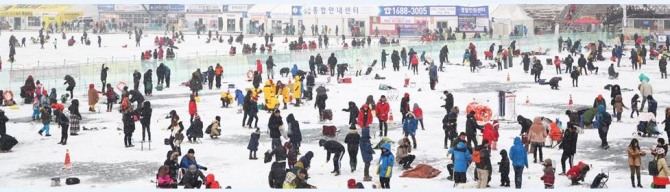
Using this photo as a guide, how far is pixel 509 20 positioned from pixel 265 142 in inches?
1974

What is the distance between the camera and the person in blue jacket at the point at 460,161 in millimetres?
17203

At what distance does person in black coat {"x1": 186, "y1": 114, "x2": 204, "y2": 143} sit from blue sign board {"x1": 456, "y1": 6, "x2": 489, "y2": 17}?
5249cm

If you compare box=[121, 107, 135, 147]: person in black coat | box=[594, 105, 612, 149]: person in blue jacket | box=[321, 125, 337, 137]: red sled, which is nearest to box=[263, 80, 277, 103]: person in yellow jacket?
box=[321, 125, 337, 137]: red sled

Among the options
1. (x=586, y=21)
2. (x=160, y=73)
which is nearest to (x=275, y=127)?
(x=160, y=73)

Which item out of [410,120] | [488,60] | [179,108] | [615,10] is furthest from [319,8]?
[410,120]

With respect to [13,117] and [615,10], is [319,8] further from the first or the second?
[13,117]

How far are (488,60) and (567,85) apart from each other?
14867mm

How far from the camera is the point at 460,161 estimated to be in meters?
17.3

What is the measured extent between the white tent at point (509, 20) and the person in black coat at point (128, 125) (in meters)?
51.2

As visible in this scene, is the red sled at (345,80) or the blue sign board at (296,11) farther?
the blue sign board at (296,11)

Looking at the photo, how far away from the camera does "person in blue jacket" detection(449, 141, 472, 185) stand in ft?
56.4

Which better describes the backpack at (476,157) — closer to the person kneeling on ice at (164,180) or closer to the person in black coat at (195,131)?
the person kneeling on ice at (164,180)

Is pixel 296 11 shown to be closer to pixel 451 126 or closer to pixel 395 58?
pixel 395 58

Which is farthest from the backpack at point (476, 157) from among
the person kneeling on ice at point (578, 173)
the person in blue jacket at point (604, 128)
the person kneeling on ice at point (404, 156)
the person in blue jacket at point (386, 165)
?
the person in blue jacket at point (604, 128)
